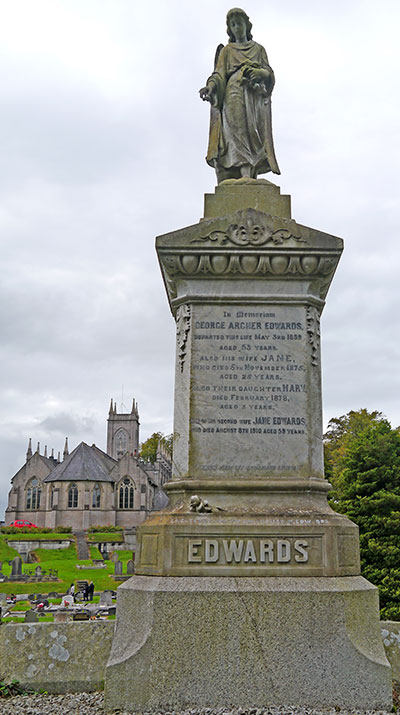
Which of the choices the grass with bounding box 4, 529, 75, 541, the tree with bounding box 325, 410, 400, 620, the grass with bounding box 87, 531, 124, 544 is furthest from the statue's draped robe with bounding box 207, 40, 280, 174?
the grass with bounding box 4, 529, 75, 541

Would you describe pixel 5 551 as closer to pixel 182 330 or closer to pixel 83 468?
pixel 83 468

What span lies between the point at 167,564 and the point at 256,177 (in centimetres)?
528

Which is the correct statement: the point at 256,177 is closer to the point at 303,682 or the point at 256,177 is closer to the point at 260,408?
the point at 260,408

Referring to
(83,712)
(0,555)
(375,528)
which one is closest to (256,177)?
(83,712)

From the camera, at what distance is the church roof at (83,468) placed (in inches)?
3738

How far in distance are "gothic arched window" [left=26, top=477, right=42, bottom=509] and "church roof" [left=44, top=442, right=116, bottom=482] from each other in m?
3.49

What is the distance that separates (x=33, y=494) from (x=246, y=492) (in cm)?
9901

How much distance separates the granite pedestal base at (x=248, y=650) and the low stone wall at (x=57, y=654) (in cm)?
60

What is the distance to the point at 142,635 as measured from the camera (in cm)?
593

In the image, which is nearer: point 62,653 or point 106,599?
point 62,653

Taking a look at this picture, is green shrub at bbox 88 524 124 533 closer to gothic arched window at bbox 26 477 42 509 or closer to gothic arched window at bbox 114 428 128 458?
gothic arched window at bbox 26 477 42 509

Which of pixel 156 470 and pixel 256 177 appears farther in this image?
pixel 156 470

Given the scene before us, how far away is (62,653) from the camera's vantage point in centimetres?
657

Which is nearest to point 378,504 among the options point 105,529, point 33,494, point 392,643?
point 392,643
